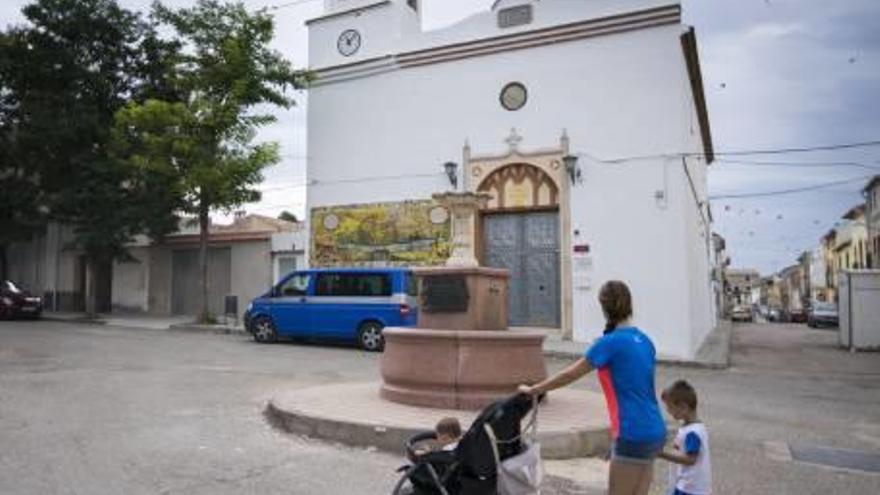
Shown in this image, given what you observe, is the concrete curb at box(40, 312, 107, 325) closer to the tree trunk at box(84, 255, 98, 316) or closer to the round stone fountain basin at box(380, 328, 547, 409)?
the tree trunk at box(84, 255, 98, 316)

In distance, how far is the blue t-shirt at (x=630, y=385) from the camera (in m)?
4.31

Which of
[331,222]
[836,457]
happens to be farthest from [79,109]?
[836,457]

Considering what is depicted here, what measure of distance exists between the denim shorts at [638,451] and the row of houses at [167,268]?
2176cm

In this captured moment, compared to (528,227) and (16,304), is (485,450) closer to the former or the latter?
(528,227)

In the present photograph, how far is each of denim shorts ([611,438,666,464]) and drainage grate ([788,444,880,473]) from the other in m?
4.49

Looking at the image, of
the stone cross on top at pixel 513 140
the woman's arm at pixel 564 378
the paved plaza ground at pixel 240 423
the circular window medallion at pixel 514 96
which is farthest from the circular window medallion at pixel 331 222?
the woman's arm at pixel 564 378

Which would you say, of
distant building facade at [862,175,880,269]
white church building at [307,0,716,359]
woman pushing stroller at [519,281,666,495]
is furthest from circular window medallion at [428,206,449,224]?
distant building facade at [862,175,880,269]

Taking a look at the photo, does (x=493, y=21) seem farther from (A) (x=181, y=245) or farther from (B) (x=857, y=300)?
(A) (x=181, y=245)

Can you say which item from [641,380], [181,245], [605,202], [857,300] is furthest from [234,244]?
[641,380]

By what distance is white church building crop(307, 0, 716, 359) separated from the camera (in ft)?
62.8

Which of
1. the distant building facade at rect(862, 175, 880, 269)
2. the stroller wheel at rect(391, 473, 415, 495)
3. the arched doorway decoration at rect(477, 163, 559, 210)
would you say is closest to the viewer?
the stroller wheel at rect(391, 473, 415, 495)

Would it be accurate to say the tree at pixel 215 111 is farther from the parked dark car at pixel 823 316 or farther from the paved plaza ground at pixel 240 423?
the parked dark car at pixel 823 316

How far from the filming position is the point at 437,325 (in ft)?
33.2

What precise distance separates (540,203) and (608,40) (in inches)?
172
